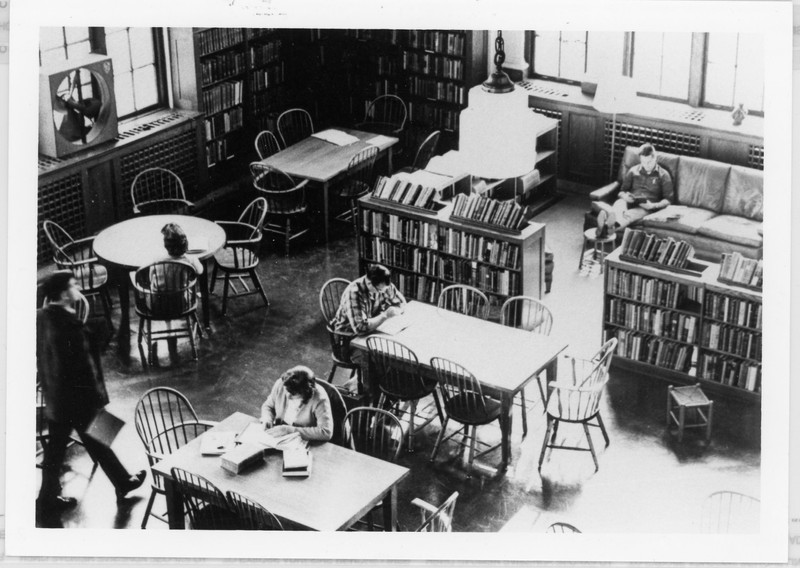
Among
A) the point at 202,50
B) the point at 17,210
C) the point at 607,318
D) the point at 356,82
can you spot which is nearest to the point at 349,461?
the point at 17,210

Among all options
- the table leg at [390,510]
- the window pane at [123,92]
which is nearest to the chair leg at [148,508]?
the table leg at [390,510]

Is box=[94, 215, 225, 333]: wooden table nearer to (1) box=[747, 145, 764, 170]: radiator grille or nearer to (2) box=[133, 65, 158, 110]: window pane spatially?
(2) box=[133, 65, 158, 110]: window pane

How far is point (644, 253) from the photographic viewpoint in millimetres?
9828

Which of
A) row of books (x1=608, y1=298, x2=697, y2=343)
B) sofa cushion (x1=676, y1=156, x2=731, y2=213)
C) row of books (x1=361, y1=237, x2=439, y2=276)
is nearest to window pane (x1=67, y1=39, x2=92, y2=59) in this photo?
row of books (x1=361, y1=237, x2=439, y2=276)

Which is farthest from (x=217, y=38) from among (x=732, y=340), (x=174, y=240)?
Result: (x=732, y=340)

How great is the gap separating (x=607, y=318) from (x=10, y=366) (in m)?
5.19

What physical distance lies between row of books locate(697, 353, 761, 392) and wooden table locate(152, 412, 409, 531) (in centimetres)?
334

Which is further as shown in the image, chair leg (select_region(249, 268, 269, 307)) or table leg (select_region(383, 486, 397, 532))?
chair leg (select_region(249, 268, 269, 307))

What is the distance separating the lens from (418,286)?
36.4 ft

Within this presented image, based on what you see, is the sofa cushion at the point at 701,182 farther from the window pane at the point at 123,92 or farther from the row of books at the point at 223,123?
the window pane at the point at 123,92

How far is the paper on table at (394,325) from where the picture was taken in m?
9.25

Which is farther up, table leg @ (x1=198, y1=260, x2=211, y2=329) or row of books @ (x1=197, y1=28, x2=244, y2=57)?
row of books @ (x1=197, y1=28, x2=244, y2=57)

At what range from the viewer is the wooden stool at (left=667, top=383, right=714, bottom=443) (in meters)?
9.07

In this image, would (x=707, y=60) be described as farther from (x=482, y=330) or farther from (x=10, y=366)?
(x=10, y=366)
